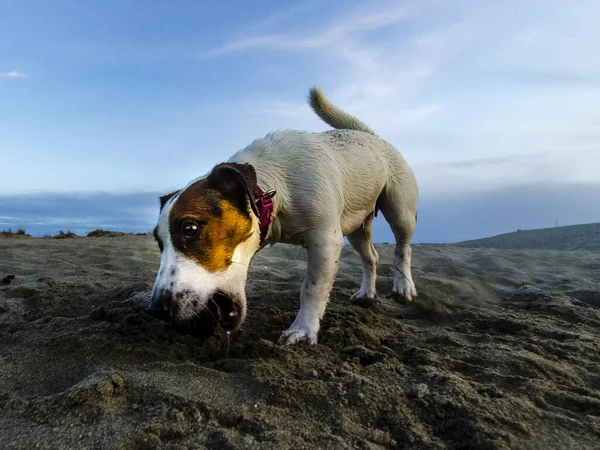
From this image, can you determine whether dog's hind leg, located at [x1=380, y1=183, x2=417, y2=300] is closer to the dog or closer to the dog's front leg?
the dog

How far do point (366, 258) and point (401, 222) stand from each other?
54 cm

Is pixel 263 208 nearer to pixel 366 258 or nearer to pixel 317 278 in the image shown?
pixel 317 278

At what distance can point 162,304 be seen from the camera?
2.49m

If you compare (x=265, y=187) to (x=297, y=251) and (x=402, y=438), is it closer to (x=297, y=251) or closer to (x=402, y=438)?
(x=402, y=438)

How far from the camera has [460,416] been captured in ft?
6.84

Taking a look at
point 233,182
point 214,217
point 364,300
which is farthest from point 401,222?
point 214,217

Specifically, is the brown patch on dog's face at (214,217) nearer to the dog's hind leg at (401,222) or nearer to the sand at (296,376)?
the sand at (296,376)

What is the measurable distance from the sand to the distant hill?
30.3 ft

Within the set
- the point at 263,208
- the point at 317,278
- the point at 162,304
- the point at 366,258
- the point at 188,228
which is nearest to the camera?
the point at 162,304

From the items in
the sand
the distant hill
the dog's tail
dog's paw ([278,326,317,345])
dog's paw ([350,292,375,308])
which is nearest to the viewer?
the sand

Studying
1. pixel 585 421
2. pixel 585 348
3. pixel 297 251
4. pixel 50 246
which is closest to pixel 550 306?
pixel 585 348

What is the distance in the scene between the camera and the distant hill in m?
12.9

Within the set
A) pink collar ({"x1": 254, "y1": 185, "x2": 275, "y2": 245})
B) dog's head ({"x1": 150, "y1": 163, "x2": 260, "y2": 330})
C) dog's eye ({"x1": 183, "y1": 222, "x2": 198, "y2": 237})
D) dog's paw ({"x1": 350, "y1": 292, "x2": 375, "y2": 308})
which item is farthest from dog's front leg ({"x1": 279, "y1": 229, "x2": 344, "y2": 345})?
dog's paw ({"x1": 350, "y1": 292, "x2": 375, "y2": 308})

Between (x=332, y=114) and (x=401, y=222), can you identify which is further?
(x=332, y=114)
